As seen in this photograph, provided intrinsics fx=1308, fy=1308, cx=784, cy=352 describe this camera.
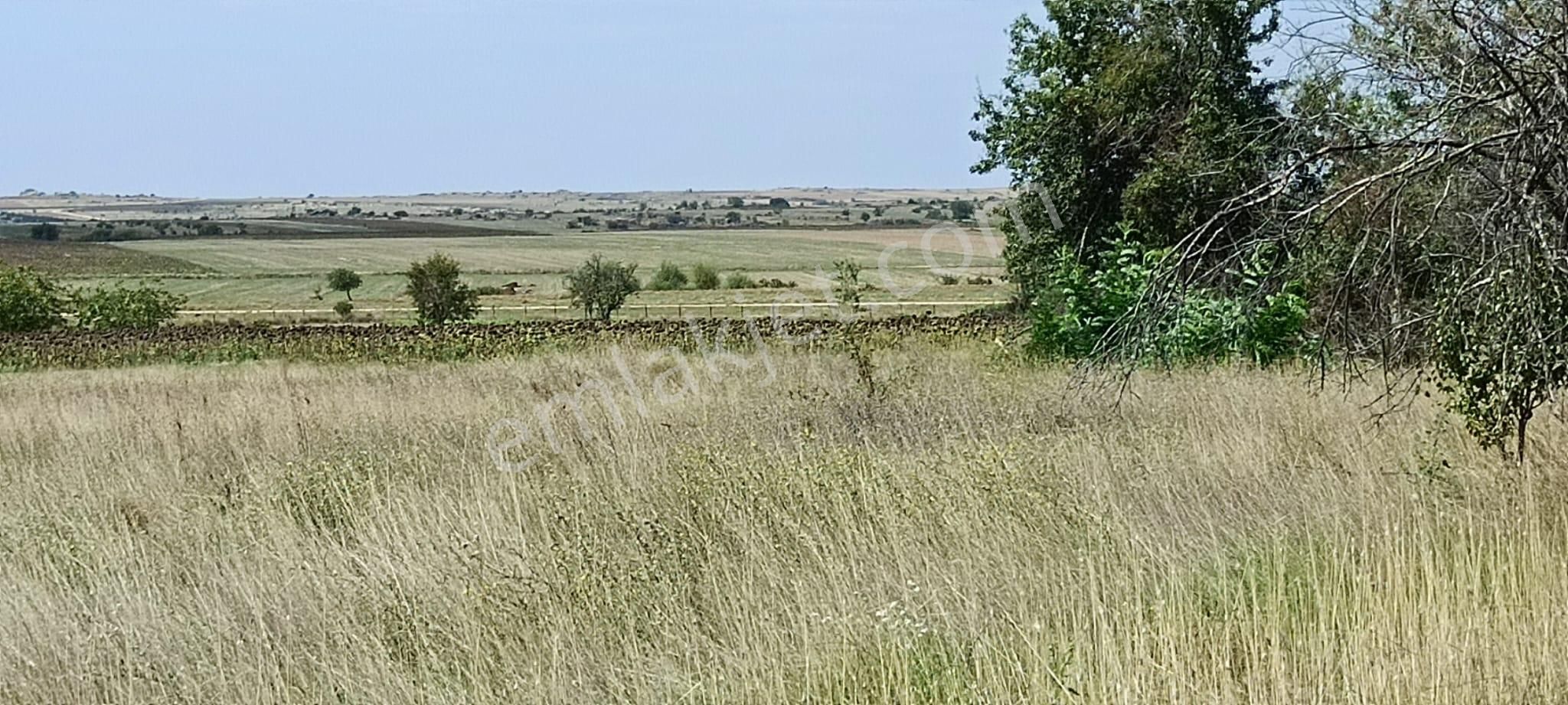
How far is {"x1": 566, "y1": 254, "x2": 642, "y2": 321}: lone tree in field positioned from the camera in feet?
156

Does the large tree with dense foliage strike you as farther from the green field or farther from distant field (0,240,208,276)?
distant field (0,240,208,276)

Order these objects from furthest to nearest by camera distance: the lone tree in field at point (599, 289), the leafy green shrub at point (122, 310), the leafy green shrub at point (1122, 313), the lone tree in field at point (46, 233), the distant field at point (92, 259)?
the lone tree in field at point (46, 233) → the distant field at point (92, 259) → the lone tree in field at point (599, 289) → the leafy green shrub at point (122, 310) → the leafy green shrub at point (1122, 313)

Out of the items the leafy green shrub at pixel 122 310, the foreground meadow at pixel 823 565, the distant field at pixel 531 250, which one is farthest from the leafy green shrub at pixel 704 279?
the foreground meadow at pixel 823 565

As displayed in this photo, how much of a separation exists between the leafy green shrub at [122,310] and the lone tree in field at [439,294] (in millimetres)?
7779

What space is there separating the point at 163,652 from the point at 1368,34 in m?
4.71

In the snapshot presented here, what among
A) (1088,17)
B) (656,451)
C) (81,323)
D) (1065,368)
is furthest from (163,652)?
(81,323)

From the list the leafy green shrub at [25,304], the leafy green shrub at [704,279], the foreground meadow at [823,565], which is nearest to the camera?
the foreground meadow at [823,565]

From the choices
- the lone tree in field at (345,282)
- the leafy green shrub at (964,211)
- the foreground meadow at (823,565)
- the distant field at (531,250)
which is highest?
the leafy green shrub at (964,211)

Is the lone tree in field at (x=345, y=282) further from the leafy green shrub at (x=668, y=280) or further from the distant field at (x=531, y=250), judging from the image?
the leafy green shrub at (x=668, y=280)

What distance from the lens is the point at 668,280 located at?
64.3m

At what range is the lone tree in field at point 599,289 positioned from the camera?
156 feet

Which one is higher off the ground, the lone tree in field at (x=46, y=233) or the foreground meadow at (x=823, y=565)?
the foreground meadow at (x=823, y=565)

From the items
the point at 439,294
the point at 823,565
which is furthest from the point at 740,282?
the point at 823,565

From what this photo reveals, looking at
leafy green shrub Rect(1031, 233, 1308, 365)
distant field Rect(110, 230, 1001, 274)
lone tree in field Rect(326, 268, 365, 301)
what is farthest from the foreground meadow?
lone tree in field Rect(326, 268, 365, 301)
